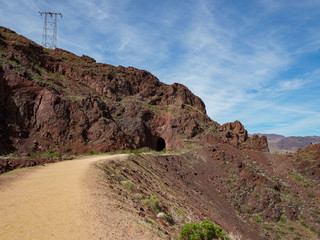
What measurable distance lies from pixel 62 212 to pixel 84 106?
23546mm

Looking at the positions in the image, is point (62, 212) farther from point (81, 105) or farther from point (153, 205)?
point (81, 105)

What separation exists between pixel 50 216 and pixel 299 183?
27434 millimetres

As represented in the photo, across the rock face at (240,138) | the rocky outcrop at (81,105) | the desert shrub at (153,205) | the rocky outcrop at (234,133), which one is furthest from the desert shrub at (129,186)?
the rocky outcrop at (234,133)

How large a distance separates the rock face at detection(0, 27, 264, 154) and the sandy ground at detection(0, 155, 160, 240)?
47.7 feet

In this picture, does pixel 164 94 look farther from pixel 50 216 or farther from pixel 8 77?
pixel 50 216

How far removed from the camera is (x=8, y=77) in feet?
77.0

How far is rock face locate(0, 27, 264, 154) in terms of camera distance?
74.8 ft

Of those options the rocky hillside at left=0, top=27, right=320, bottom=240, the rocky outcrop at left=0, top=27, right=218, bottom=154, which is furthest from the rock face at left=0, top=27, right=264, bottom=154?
the rocky hillside at left=0, top=27, right=320, bottom=240

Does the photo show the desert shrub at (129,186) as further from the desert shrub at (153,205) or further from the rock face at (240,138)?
the rock face at (240,138)

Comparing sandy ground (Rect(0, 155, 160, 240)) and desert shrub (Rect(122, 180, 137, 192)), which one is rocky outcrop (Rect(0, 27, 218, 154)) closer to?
sandy ground (Rect(0, 155, 160, 240))

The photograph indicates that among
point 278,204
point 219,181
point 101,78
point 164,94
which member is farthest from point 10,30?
point 278,204

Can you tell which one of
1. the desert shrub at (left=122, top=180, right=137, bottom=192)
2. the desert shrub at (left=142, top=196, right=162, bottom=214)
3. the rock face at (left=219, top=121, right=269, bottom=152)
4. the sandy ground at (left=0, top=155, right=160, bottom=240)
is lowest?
the desert shrub at (left=142, top=196, right=162, bottom=214)

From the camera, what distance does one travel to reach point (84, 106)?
91.7ft

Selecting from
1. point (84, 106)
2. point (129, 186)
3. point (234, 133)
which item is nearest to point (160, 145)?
point (234, 133)
